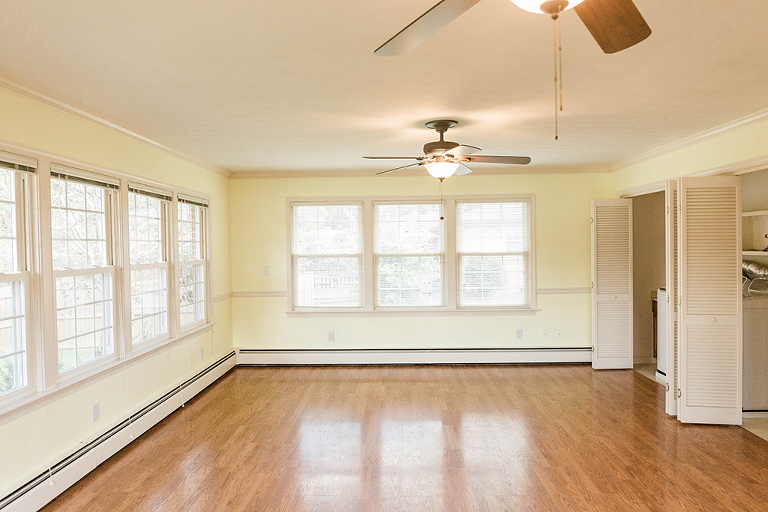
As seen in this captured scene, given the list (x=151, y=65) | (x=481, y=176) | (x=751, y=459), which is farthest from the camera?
(x=481, y=176)

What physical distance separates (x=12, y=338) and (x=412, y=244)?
4377mm

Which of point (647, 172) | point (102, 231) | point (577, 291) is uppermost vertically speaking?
point (647, 172)

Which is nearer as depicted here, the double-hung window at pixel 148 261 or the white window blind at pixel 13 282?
the white window blind at pixel 13 282

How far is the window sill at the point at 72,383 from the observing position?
2.79 metres

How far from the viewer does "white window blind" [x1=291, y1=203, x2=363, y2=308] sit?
21.0 feet

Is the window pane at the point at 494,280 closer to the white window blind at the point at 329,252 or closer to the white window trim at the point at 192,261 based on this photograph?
the white window blind at the point at 329,252

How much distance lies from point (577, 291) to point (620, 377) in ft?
3.87

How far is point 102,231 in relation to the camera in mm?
3756

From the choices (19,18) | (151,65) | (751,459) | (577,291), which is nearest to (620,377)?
(577,291)

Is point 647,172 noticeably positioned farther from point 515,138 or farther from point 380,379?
point 380,379

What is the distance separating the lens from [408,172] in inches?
247

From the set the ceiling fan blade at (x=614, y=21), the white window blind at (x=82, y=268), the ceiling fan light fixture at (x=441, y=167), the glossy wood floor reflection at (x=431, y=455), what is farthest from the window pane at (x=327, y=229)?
the ceiling fan blade at (x=614, y=21)

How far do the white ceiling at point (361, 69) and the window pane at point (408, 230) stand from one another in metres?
2.03

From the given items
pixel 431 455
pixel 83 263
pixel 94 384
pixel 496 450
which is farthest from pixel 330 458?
pixel 83 263
